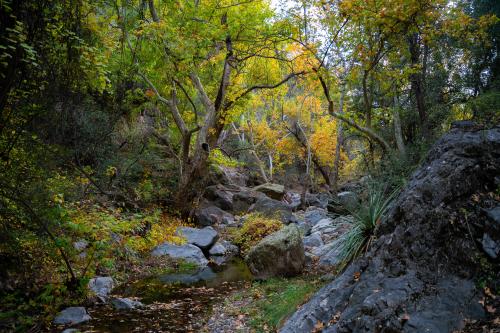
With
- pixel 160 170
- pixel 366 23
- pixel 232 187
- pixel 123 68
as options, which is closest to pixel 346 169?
pixel 232 187

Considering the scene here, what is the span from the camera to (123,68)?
28.9ft

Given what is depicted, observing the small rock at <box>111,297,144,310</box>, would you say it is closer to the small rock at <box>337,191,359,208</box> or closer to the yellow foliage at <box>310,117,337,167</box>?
the small rock at <box>337,191,359,208</box>

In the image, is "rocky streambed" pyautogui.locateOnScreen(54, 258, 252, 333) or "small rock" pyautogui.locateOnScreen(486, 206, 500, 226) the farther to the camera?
"rocky streambed" pyautogui.locateOnScreen(54, 258, 252, 333)

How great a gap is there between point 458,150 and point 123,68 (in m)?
7.64

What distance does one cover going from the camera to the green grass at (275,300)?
5297 millimetres

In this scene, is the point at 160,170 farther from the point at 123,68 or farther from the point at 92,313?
the point at 92,313

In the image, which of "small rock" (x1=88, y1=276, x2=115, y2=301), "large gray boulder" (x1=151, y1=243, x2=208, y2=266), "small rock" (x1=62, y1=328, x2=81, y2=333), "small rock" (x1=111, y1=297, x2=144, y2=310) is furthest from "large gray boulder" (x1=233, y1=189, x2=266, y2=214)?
"small rock" (x1=62, y1=328, x2=81, y2=333)

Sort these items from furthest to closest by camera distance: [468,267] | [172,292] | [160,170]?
1. [160,170]
2. [172,292]
3. [468,267]

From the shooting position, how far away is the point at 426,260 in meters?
3.74

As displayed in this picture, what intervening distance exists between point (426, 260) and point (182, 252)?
24.5ft

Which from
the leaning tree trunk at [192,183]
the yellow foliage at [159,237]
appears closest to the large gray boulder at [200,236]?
the yellow foliage at [159,237]

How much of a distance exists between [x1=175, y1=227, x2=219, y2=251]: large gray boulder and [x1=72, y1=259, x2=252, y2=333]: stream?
4.52 ft

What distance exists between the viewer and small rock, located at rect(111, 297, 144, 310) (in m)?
6.31

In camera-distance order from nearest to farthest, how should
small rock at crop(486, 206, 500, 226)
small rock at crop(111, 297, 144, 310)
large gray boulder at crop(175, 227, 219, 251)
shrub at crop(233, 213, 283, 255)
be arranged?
small rock at crop(486, 206, 500, 226), small rock at crop(111, 297, 144, 310), large gray boulder at crop(175, 227, 219, 251), shrub at crop(233, 213, 283, 255)
